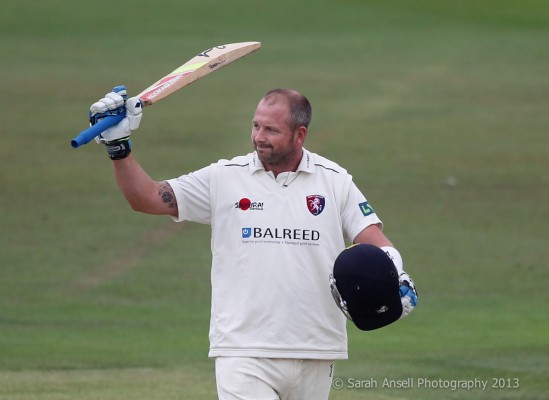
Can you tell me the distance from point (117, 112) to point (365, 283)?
1.52m

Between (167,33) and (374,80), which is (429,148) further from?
(167,33)

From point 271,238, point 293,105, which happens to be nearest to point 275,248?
point 271,238

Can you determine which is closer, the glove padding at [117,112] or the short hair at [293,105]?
the glove padding at [117,112]

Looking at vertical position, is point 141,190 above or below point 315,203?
above

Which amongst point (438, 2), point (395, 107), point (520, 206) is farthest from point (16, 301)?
point (438, 2)

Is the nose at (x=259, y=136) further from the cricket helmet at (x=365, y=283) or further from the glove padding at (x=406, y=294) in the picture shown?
the glove padding at (x=406, y=294)

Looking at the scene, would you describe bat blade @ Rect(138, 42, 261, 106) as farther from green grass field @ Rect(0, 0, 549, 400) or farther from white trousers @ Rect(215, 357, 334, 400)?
green grass field @ Rect(0, 0, 549, 400)

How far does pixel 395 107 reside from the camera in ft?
82.5

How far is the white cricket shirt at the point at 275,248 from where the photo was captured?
6.86 metres

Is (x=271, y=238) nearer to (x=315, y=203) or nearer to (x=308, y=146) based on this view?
(x=315, y=203)

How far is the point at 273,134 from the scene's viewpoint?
22.8ft

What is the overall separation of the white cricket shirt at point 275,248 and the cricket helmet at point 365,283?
268 mm

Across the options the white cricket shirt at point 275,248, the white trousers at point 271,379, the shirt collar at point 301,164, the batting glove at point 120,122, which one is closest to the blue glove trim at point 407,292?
the white cricket shirt at point 275,248

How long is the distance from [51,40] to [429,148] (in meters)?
12.2
